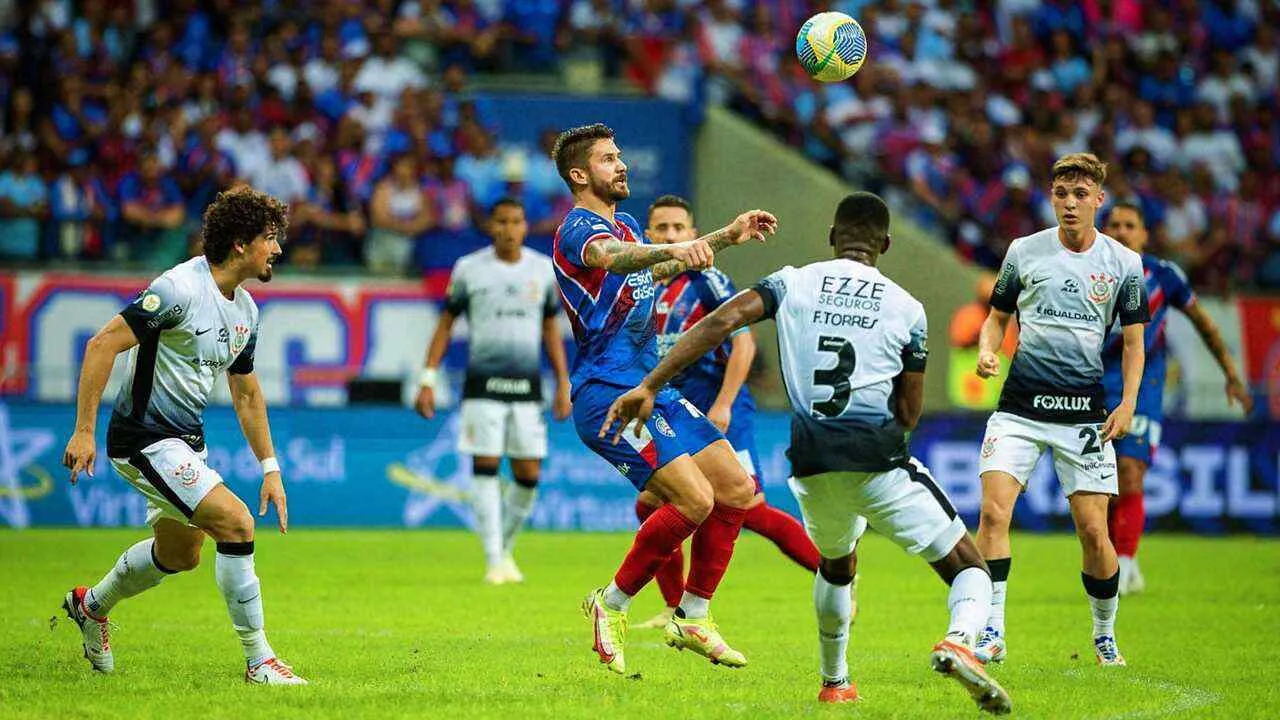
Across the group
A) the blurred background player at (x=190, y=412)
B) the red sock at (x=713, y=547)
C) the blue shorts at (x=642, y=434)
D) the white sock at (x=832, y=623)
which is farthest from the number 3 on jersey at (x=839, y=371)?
the blurred background player at (x=190, y=412)

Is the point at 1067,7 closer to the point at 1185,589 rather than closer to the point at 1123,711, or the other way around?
the point at 1185,589

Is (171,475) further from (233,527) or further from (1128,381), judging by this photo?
(1128,381)

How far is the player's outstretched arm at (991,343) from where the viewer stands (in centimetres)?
908

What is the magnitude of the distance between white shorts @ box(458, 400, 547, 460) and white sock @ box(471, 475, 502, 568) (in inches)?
10.0

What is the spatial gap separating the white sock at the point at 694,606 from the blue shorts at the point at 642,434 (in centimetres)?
79

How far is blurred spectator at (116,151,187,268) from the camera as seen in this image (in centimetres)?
2006

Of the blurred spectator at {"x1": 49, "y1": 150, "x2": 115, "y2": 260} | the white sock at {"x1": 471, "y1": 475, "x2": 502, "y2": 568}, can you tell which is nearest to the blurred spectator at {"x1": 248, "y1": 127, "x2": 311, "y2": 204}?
the blurred spectator at {"x1": 49, "y1": 150, "x2": 115, "y2": 260}

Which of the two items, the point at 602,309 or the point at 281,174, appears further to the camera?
the point at 281,174

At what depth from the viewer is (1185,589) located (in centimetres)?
1373

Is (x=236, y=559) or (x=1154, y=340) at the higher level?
(x=1154, y=340)

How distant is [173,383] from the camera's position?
7.89 metres

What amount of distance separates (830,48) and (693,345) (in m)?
3.81

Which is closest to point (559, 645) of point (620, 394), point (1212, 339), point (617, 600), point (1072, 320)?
point (617, 600)

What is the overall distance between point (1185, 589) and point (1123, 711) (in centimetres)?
677
